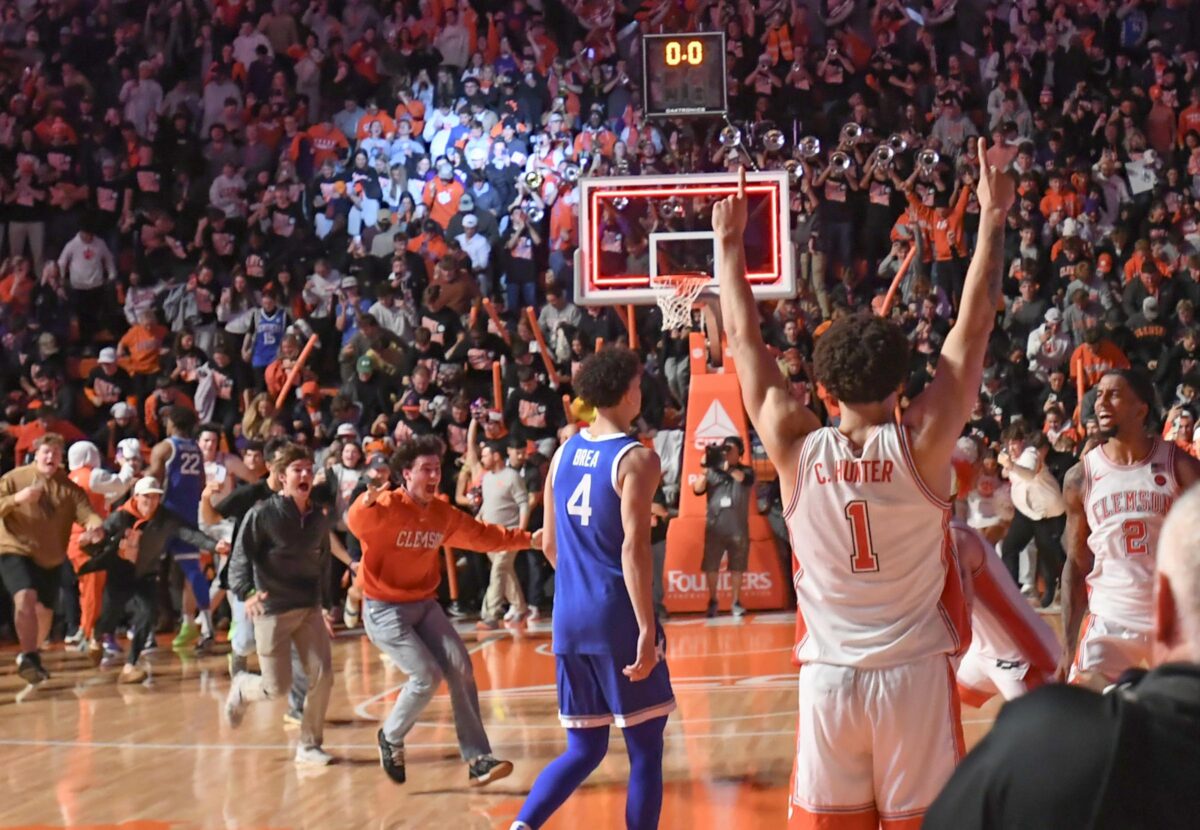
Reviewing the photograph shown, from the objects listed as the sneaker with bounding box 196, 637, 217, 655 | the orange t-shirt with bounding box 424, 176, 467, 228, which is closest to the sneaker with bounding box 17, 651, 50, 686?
the sneaker with bounding box 196, 637, 217, 655

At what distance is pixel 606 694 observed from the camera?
5406mm

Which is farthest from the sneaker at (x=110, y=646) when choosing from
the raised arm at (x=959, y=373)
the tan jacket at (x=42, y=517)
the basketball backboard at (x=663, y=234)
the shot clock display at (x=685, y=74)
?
the raised arm at (x=959, y=373)

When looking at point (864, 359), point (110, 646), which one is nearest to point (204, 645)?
point (110, 646)

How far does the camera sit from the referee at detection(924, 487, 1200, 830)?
1.48 metres

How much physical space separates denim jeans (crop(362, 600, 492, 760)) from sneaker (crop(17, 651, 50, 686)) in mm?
4590

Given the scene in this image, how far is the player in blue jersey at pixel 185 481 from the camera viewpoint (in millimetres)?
12570

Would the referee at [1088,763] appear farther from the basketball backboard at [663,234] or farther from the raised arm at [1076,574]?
the basketball backboard at [663,234]

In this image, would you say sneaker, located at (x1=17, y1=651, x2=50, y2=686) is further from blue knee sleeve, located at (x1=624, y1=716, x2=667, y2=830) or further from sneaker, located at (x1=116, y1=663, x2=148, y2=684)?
blue knee sleeve, located at (x1=624, y1=716, x2=667, y2=830)

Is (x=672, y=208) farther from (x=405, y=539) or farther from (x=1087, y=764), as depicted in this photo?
(x=1087, y=764)

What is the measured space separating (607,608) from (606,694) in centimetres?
31

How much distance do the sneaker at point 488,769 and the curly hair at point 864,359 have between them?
3.88 m

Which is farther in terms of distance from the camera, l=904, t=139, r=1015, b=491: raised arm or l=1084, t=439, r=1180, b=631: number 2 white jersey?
l=1084, t=439, r=1180, b=631: number 2 white jersey

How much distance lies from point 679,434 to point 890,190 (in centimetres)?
437

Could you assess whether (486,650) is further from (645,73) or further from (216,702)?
(645,73)
